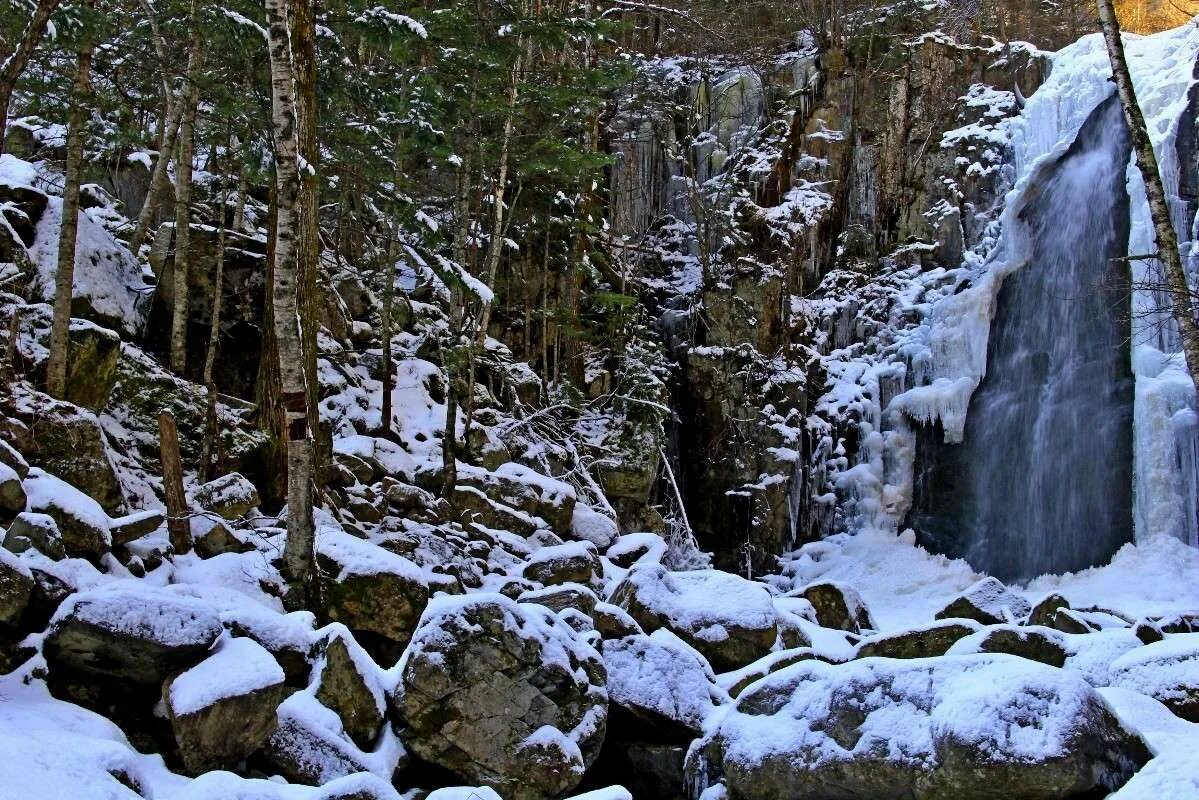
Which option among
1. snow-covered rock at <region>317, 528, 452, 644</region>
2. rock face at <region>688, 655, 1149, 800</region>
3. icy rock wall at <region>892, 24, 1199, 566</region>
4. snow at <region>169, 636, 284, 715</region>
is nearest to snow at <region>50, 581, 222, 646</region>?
snow at <region>169, 636, 284, 715</region>

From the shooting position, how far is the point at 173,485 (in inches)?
262

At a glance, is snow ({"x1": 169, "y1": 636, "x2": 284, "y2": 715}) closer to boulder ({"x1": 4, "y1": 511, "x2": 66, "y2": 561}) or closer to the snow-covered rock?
boulder ({"x1": 4, "y1": 511, "x2": 66, "y2": 561})

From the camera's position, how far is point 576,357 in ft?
52.9

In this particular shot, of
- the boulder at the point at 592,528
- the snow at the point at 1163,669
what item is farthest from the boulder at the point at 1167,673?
the boulder at the point at 592,528

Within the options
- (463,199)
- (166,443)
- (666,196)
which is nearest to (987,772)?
(166,443)

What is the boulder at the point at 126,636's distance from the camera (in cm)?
514

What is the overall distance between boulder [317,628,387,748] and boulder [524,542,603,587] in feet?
10.4

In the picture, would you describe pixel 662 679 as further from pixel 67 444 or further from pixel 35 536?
pixel 67 444

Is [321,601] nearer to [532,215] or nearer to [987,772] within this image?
[987,772]

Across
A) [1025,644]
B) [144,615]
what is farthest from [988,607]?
[144,615]

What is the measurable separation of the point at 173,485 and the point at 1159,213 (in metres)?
8.43

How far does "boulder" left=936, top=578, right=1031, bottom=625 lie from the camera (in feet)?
31.5

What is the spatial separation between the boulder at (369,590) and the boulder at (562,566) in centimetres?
196

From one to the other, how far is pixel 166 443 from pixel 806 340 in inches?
556
